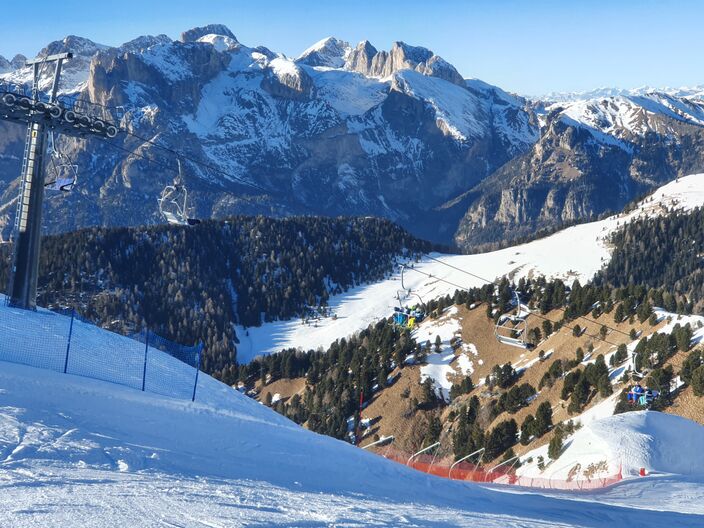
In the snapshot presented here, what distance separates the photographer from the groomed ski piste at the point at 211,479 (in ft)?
55.0

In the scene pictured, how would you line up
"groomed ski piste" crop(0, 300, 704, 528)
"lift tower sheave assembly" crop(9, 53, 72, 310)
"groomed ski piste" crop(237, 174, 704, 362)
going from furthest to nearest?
"groomed ski piste" crop(237, 174, 704, 362), "lift tower sheave assembly" crop(9, 53, 72, 310), "groomed ski piste" crop(0, 300, 704, 528)

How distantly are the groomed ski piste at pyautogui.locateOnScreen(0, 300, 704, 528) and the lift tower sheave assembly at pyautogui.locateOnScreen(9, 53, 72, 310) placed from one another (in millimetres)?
6568

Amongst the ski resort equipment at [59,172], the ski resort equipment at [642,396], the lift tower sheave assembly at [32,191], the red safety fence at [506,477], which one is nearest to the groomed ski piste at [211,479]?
the red safety fence at [506,477]

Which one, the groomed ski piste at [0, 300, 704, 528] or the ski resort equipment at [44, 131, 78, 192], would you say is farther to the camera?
the ski resort equipment at [44, 131, 78, 192]

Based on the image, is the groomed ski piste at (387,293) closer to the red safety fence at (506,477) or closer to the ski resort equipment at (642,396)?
the red safety fence at (506,477)

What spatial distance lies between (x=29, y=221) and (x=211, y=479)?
23.3m

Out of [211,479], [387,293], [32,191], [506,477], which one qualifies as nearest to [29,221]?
[32,191]

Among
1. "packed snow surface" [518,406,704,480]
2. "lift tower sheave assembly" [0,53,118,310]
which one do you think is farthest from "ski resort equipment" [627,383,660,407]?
"lift tower sheave assembly" [0,53,118,310]

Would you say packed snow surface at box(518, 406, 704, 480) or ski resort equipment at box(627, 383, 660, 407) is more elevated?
ski resort equipment at box(627, 383, 660, 407)

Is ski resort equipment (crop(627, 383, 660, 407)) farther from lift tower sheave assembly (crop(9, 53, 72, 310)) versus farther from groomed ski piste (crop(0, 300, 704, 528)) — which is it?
lift tower sheave assembly (crop(9, 53, 72, 310))

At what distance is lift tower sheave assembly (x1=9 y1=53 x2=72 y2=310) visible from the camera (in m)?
38.0

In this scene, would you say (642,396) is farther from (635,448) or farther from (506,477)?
(635,448)

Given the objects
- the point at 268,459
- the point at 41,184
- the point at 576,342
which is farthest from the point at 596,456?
the point at 576,342

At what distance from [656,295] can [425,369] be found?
2815 cm
